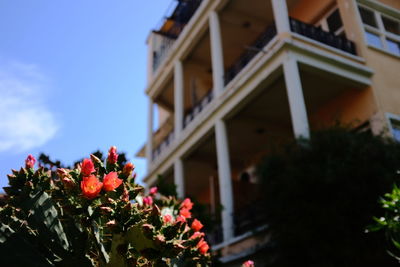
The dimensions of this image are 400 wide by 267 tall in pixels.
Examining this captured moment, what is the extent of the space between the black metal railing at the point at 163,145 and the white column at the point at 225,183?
409 cm

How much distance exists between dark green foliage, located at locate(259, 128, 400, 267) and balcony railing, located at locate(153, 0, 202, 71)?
9.05 meters

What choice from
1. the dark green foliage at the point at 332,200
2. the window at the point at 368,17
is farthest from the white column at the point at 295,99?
the window at the point at 368,17

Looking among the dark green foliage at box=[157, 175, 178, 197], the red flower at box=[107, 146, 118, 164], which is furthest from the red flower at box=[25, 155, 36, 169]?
the dark green foliage at box=[157, 175, 178, 197]

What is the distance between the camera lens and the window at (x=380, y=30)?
998cm

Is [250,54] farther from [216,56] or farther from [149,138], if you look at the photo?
[149,138]

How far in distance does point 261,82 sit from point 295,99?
4.60 feet

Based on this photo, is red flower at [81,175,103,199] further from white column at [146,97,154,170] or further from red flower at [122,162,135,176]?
white column at [146,97,154,170]

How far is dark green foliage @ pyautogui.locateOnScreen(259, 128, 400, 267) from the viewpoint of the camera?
5391 millimetres

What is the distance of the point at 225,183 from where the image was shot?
9.37 meters

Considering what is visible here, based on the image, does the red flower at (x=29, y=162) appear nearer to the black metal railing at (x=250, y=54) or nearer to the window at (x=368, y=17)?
the black metal railing at (x=250, y=54)

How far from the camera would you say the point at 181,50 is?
13656 millimetres

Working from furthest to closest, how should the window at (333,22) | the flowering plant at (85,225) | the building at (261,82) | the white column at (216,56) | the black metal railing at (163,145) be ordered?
the black metal railing at (163,145) < the white column at (216,56) < the window at (333,22) < the building at (261,82) < the flowering plant at (85,225)

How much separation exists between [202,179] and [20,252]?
43.3 ft

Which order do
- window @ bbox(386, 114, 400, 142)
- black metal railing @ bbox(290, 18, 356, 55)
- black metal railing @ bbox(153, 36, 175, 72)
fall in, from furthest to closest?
black metal railing @ bbox(153, 36, 175, 72) < black metal railing @ bbox(290, 18, 356, 55) < window @ bbox(386, 114, 400, 142)
